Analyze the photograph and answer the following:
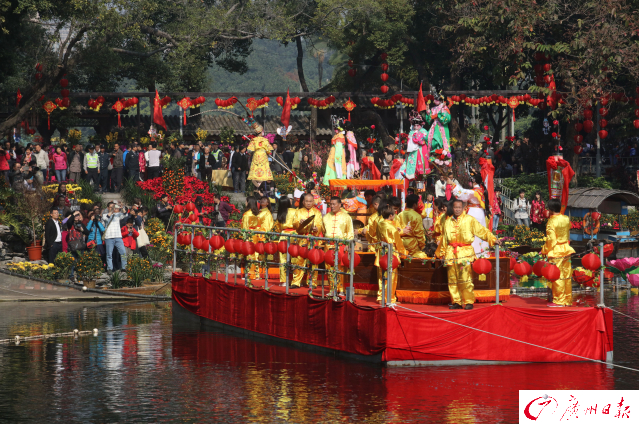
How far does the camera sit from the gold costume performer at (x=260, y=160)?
27.2m

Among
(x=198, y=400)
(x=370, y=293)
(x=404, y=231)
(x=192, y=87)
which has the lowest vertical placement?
(x=198, y=400)

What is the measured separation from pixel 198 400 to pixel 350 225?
532 centimetres

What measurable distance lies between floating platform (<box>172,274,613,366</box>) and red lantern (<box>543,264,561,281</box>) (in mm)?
521

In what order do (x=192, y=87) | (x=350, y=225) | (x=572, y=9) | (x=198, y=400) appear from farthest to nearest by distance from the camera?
(x=192, y=87) < (x=572, y=9) < (x=350, y=225) < (x=198, y=400)

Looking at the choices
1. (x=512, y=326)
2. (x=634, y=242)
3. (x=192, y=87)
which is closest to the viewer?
(x=512, y=326)

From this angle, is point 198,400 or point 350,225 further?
point 350,225

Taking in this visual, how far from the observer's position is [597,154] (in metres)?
33.9

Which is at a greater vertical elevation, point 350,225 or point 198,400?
point 350,225

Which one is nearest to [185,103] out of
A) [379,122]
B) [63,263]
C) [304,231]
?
[379,122]

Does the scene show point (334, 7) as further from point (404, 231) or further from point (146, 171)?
point (404, 231)

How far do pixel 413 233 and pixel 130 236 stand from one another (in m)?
10.1

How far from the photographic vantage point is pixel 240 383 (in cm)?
1152

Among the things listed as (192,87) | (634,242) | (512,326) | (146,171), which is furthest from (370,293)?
(192,87)

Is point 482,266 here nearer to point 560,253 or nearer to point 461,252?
point 461,252
